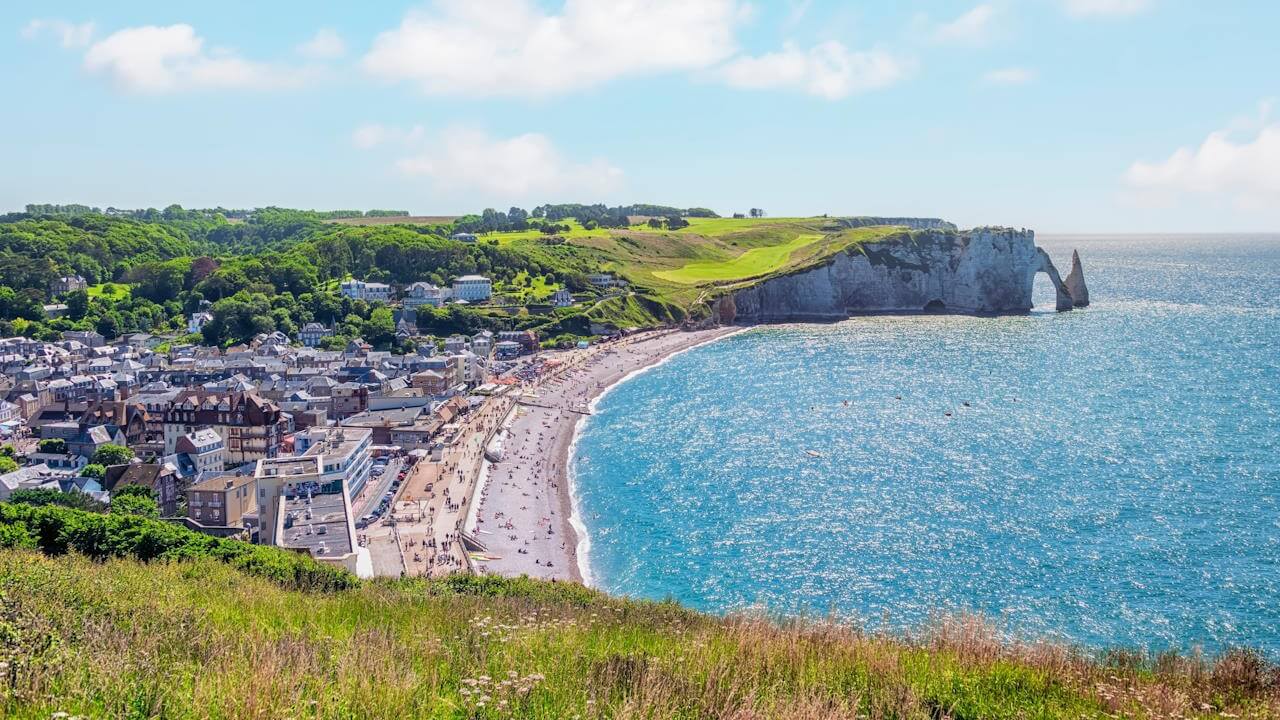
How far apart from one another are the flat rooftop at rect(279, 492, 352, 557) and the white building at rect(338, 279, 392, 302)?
65.0 metres

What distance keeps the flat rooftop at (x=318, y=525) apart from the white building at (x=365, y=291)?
65.0 metres

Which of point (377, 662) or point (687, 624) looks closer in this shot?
point (377, 662)

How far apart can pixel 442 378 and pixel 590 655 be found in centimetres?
5267

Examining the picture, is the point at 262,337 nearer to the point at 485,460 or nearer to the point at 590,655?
the point at 485,460

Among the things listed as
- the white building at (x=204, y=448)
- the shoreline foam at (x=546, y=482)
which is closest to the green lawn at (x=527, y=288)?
the shoreline foam at (x=546, y=482)

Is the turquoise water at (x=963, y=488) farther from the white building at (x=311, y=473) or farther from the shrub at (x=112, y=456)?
the shrub at (x=112, y=456)

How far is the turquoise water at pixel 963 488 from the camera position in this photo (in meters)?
31.3

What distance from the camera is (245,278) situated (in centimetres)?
9838

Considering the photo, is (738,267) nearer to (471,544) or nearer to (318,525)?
(471,544)

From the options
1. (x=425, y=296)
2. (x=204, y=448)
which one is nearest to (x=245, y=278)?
(x=425, y=296)

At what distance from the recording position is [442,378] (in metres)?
65.5

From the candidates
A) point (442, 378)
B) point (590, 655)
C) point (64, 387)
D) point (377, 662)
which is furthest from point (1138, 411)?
point (64, 387)

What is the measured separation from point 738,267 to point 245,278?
68126 millimetres

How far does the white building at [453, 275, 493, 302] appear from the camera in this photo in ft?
330
